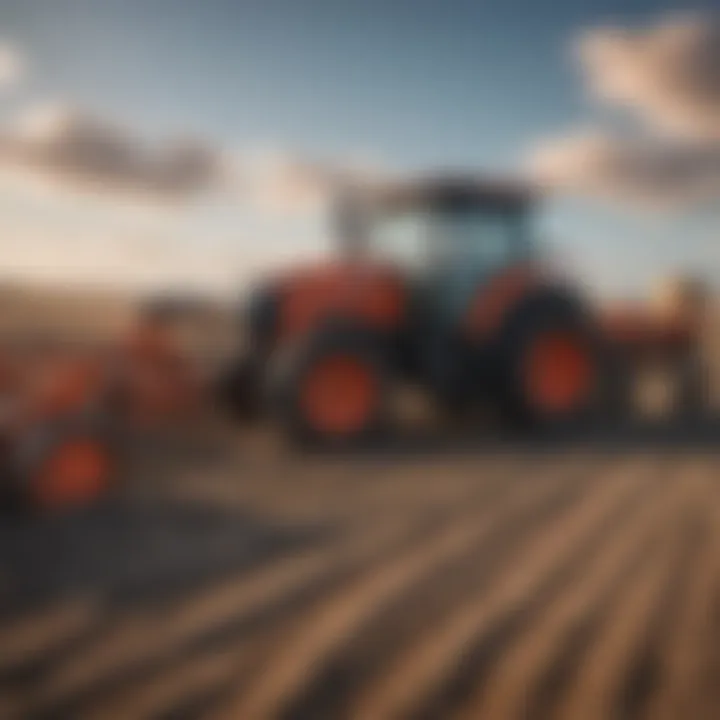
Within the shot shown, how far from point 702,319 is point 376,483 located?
1621 millimetres

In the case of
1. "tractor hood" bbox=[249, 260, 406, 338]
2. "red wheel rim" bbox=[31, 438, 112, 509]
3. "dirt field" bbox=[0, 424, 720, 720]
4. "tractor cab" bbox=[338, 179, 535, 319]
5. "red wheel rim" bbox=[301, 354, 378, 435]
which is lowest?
"dirt field" bbox=[0, 424, 720, 720]

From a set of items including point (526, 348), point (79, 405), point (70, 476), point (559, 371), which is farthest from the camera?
point (559, 371)

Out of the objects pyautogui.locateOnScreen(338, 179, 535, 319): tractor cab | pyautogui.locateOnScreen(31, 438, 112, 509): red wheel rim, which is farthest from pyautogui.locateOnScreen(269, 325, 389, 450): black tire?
pyautogui.locateOnScreen(31, 438, 112, 509): red wheel rim

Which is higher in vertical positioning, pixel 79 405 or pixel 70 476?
pixel 79 405

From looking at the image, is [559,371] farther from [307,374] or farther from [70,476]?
[70,476]

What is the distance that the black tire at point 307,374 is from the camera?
3264mm

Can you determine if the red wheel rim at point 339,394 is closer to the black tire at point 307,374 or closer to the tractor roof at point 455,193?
the black tire at point 307,374

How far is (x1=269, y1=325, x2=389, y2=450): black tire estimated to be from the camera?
326 centimetres

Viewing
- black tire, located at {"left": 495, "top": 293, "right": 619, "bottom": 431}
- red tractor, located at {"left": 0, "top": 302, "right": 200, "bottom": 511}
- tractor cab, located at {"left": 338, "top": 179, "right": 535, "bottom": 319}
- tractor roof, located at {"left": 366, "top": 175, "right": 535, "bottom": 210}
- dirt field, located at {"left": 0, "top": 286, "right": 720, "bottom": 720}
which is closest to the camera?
dirt field, located at {"left": 0, "top": 286, "right": 720, "bottom": 720}

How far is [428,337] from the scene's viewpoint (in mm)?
3314

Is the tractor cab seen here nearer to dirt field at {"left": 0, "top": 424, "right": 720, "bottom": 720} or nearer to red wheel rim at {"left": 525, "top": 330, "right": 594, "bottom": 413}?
red wheel rim at {"left": 525, "top": 330, "right": 594, "bottom": 413}

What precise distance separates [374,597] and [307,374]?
4.82 ft

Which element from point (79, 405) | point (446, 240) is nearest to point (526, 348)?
point (446, 240)

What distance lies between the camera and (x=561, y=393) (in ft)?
11.6
